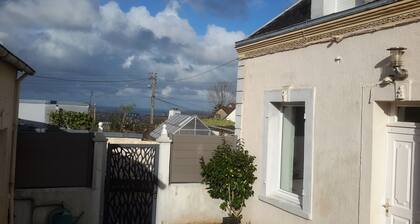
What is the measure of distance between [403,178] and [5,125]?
19.6 feet

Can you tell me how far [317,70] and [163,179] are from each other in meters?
4.08

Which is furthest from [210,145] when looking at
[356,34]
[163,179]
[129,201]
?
[356,34]

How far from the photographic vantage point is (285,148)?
30.5ft

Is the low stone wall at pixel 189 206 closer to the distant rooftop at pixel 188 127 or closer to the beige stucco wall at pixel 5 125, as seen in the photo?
the beige stucco wall at pixel 5 125

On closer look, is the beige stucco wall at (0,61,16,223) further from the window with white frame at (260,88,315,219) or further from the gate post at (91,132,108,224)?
the window with white frame at (260,88,315,219)

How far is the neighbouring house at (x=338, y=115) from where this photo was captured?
6.31 meters

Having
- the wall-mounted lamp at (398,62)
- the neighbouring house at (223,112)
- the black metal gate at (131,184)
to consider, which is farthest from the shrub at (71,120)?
the neighbouring house at (223,112)

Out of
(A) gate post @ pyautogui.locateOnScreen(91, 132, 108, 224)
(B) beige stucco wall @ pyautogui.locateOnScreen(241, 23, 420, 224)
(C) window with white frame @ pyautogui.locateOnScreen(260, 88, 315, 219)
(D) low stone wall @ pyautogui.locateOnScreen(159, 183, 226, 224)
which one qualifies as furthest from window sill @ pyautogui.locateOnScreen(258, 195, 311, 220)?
(A) gate post @ pyautogui.locateOnScreen(91, 132, 108, 224)

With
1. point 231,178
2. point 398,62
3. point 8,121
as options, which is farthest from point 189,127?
point 398,62

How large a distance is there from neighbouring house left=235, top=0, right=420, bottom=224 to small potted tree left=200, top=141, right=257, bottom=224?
215 mm

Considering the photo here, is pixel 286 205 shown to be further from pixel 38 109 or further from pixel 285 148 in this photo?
pixel 38 109

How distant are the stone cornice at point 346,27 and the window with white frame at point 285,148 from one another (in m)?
0.90

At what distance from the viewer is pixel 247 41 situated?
33.4ft

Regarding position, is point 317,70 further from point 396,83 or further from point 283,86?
point 396,83
